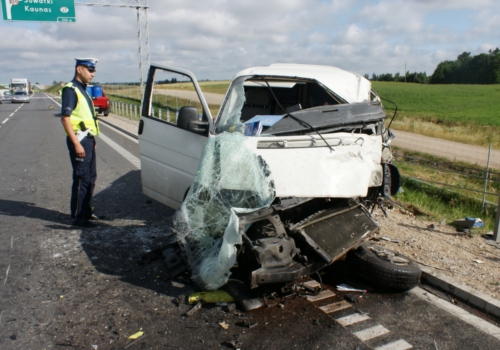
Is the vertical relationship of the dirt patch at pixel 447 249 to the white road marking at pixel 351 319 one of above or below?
above

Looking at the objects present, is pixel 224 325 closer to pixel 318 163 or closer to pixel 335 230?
pixel 335 230

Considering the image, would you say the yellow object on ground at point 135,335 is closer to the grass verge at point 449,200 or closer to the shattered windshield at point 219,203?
the shattered windshield at point 219,203

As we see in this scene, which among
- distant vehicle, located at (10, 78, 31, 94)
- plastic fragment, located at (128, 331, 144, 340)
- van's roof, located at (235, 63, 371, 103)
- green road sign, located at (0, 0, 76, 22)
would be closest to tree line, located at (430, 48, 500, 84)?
distant vehicle, located at (10, 78, 31, 94)

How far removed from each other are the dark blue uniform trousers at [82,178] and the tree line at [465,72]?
84891 millimetres

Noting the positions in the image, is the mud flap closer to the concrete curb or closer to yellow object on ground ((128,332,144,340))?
the concrete curb

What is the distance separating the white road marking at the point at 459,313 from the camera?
347cm

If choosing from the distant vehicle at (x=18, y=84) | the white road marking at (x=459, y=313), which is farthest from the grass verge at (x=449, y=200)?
the distant vehicle at (x=18, y=84)

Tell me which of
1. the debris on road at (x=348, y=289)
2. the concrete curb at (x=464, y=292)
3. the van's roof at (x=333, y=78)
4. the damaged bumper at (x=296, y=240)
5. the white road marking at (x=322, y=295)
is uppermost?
the van's roof at (x=333, y=78)

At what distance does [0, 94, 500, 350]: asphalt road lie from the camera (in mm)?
3229

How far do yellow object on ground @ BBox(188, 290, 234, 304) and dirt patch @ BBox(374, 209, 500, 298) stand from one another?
2.19 metres

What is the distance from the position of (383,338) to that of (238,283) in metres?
1.33

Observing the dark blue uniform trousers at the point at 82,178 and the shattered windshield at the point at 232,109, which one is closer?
the shattered windshield at the point at 232,109

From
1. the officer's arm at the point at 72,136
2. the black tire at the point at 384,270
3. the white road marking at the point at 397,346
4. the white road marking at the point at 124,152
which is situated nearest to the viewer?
the white road marking at the point at 397,346

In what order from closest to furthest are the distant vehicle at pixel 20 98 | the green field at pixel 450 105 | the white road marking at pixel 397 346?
the white road marking at pixel 397 346, the green field at pixel 450 105, the distant vehicle at pixel 20 98
